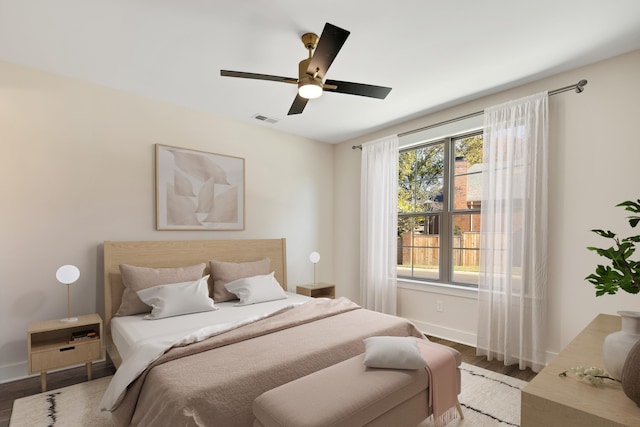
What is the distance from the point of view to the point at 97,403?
91.8 inches

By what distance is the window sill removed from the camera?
3545 millimetres

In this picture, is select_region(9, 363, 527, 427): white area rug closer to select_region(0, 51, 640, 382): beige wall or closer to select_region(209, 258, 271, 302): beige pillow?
select_region(0, 51, 640, 382): beige wall

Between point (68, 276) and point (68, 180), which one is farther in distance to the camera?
point (68, 180)

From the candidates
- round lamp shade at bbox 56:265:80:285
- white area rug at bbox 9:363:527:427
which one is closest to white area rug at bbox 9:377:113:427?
white area rug at bbox 9:363:527:427

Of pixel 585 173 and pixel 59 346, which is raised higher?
pixel 585 173

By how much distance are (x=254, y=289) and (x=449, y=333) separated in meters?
2.26

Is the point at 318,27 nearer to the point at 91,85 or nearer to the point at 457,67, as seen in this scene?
the point at 457,67

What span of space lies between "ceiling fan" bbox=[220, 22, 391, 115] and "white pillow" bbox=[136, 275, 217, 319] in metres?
1.86

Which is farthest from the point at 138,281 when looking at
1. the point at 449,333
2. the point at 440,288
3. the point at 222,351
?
the point at 449,333

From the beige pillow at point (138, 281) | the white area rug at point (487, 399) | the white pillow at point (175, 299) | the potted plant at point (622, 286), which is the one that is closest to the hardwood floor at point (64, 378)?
the white area rug at point (487, 399)

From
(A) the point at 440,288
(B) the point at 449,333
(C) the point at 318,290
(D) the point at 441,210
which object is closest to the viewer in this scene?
(B) the point at 449,333

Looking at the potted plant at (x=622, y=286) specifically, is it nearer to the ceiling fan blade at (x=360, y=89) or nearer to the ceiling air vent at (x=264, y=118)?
the ceiling fan blade at (x=360, y=89)

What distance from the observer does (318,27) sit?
87.5 inches

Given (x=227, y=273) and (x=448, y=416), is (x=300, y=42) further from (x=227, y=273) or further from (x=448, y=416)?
(x=448, y=416)
